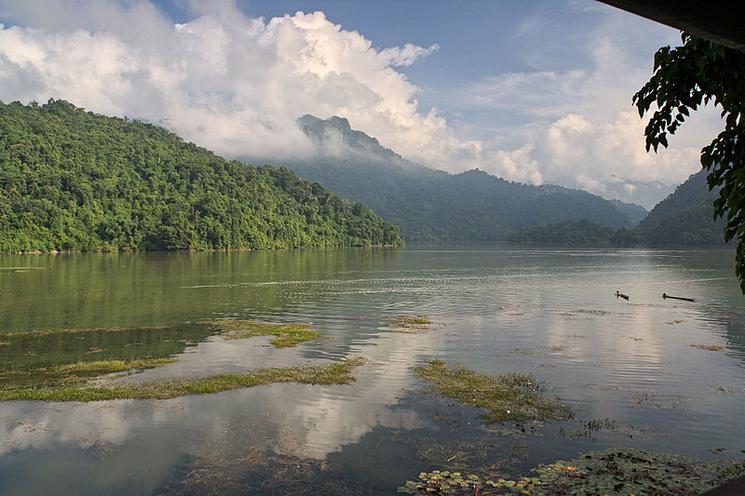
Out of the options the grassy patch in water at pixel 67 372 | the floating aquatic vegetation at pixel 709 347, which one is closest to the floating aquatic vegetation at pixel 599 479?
the grassy patch in water at pixel 67 372

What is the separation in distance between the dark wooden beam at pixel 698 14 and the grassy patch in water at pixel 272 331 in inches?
1199

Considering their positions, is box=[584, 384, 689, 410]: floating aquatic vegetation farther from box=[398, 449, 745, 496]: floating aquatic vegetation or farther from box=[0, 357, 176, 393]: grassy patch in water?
box=[0, 357, 176, 393]: grassy patch in water

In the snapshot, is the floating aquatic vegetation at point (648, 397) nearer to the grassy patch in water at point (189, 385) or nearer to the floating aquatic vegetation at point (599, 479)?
the floating aquatic vegetation at point (599, 479)

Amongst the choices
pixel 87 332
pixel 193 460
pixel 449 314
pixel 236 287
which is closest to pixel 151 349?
pixel 87 332

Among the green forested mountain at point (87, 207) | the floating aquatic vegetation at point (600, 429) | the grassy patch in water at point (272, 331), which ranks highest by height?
the green forested mountain at point (87, 207)

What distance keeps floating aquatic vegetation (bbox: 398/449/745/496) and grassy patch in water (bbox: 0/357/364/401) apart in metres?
10.8

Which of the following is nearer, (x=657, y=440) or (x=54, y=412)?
(x=657, y=440)

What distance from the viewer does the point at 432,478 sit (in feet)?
46.9

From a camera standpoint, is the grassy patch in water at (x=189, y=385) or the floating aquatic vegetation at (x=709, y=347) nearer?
the grassy patch in water at (x=189, y=385)

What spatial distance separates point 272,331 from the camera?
123ft

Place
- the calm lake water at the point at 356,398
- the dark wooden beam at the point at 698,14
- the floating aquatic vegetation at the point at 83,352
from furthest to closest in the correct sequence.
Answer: the floating aquatic vegetation at the point at 83,352 < the calm lake water at the point at 356,398 < the dark wooden beam at the point at 698,14

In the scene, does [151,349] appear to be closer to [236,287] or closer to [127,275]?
[236,287]

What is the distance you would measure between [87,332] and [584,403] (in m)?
31.6

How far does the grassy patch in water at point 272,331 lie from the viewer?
3426 centimetres
